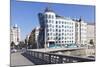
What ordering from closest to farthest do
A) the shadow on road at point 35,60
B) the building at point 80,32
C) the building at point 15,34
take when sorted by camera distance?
the building at point 15,34 < the shadow on road at point 35,60 < the building at point 80,32

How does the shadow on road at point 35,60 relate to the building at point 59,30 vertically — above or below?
below

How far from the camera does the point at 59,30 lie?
285 cm

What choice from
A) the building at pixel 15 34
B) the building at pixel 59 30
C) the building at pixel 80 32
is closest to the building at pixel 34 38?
the building at pixel 59 30

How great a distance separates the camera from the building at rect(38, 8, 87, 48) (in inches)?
109

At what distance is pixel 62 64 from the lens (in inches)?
113

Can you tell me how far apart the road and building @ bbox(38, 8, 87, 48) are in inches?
13.0

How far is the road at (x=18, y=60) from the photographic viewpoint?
2.61 meters

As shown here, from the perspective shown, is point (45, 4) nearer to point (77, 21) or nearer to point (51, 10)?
point (51, 10)

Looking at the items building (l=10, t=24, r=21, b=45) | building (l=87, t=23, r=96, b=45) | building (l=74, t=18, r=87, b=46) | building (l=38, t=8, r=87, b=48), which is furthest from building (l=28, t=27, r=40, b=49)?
building (l=87, t=23, r=96, b=45)

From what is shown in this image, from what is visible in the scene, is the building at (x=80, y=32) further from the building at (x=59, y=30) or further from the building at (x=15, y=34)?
the building at (x=15, y=34)

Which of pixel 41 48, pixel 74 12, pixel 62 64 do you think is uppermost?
pixel 74 12

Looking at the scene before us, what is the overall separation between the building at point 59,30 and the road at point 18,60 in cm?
33
